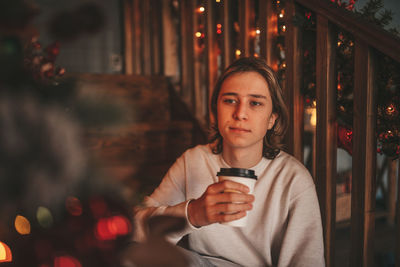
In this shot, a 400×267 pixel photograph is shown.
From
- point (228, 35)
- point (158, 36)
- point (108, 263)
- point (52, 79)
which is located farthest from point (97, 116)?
point (158, 36)

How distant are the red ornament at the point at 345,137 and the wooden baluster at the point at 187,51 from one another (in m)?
1.07

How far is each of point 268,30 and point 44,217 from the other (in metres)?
1.29

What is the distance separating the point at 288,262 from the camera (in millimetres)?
936

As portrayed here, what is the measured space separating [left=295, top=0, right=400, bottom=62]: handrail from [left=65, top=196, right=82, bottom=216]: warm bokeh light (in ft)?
Answer: 3.12

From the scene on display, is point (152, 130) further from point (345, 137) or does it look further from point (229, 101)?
point (345, 137)

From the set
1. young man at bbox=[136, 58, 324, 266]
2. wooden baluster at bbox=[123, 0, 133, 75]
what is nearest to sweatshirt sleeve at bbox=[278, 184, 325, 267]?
young man at bbox=[136, 58, 324, 266]

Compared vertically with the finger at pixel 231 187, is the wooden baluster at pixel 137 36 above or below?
above

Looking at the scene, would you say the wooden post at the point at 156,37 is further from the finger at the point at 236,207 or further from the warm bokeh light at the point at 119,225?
the warm bokeh light at the point at 119,225

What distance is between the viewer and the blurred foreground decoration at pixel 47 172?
324mm

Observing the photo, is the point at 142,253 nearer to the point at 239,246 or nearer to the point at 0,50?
the point at 0,50

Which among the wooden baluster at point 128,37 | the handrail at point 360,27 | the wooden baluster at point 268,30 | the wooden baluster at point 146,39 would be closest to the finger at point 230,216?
the handrail at point 360,27

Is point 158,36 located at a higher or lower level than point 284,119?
higher

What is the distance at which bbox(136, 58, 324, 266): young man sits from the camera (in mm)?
943

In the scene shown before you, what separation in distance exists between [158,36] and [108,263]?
8.30ft
